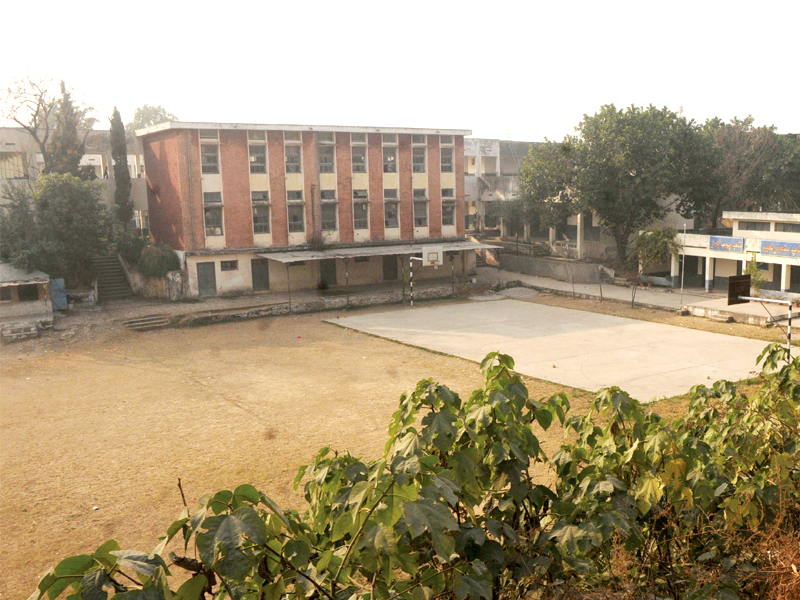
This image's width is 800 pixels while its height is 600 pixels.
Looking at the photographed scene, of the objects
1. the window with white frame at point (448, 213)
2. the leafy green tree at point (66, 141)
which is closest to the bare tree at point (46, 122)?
the leafy green tree at point (66, 141)

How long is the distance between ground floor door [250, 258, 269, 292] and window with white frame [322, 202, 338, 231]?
316 centimetres

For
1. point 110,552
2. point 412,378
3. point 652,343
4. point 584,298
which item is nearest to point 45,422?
point 412,378

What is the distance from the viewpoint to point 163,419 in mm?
14328

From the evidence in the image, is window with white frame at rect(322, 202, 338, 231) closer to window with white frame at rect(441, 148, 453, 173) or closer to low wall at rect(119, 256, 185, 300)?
window with white frame at rect(441, 148, 453, 173)

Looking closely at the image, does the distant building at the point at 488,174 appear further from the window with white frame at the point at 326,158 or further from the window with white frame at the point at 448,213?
the window with white frame at the point at 326,158

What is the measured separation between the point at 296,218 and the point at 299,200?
799mm

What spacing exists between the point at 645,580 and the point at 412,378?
1325cm

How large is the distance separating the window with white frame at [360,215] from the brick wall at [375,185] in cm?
19

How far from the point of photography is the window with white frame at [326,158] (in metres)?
30.9

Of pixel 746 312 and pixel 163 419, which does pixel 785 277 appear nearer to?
pixel 746 312

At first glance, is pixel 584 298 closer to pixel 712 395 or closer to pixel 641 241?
pixel 641 241

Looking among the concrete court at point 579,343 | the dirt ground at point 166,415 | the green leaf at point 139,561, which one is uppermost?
the green leaf at point 139,561

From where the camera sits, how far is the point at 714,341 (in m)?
20.6

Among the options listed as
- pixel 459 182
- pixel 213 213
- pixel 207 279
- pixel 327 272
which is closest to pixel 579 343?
pixel 327 272
